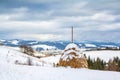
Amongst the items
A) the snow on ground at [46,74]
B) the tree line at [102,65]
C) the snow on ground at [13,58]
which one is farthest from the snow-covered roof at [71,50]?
the tree line at [102,65]

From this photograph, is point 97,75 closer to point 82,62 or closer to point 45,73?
point 45,73

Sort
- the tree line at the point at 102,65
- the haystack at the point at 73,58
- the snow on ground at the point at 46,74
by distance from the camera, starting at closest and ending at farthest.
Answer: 1. the snow on ground at the point at 46,74
2. the haystack at the point at 73,58
3. the tree line at the point at 102,65

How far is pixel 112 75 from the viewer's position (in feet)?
86.9

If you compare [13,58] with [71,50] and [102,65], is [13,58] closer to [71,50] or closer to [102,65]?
[71,50]

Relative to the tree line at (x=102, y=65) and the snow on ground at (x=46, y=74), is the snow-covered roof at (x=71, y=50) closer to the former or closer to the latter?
the snow on ground at (x=46, y=74)

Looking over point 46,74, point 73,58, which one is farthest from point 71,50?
point 46,74

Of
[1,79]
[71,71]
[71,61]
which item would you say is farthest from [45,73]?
[71,61]

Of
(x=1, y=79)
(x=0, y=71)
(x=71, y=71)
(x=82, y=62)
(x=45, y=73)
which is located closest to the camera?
(x=1, y=79)

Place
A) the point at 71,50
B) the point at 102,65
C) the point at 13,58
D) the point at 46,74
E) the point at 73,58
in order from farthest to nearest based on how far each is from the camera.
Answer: the point at 102,65
the point at 13,58
the point at 71,50
the point at 73,58
the point at 46,74

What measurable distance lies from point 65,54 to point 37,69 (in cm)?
2035

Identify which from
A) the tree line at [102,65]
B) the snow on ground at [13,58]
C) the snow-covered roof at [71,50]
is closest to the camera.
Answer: the snow on ground at [13,58]

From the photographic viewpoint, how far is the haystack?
43531 mm

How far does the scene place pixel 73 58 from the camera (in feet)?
143

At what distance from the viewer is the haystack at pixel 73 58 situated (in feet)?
143
